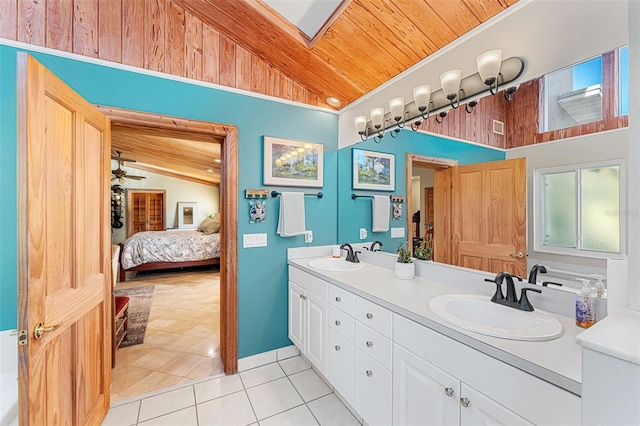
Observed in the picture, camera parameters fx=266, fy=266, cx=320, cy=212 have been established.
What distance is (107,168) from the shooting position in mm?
1832

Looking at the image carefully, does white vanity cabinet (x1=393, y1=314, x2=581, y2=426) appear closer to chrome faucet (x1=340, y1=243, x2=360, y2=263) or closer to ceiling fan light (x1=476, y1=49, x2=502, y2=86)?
chrome faucet (x1=340, y1=243, x2=360, y2=263)

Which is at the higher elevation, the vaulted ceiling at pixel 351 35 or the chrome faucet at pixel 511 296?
A: the vaulted ceiling at pixel 351 35

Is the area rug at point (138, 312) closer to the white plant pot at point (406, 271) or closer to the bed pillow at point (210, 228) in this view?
the bed pillow at point (210, 228)

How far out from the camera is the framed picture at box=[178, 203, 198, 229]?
8.84 metres

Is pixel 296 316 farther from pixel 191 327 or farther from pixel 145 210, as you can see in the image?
pixel 145 210

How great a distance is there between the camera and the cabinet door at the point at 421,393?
1.04m

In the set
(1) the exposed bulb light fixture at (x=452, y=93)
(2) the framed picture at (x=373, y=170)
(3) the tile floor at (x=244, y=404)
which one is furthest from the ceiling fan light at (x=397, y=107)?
(3) the tile floor at (x=244, y=404)

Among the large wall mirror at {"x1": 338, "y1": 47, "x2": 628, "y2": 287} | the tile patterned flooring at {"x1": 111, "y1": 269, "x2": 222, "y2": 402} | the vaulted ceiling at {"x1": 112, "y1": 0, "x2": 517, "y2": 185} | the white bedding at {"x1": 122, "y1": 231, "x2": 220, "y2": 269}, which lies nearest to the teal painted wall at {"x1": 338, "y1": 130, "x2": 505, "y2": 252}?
the large wall mirror at {"x1": 338, "y1": 47, "x2": 628, "y2": 287}

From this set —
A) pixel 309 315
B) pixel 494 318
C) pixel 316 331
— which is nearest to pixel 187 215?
pixel 309 315

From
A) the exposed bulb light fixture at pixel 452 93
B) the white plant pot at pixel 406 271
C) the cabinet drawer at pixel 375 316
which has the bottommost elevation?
the cabinet drawer at pixel 375 316

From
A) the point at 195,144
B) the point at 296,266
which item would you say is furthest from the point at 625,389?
the point at 195,144

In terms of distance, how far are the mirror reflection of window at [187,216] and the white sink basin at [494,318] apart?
913 cm

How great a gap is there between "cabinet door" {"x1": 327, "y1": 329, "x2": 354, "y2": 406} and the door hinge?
1.51 meters

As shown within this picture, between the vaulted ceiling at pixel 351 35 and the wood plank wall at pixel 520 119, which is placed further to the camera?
the vaulted ceiling at pixel 351 35
